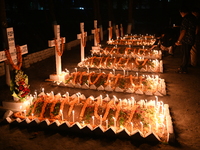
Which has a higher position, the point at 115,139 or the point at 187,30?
the point at 187,30

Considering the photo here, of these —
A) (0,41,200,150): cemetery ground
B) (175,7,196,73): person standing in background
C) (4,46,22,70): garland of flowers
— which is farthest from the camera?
(175,7,196,73): person standing in background

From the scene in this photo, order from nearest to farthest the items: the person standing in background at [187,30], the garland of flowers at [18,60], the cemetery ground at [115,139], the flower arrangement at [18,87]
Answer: the cemetery ground at [115,139] < the flower arrangement at [18,87] < the garland of flowers at [18,60] < the person standing in background at [187,30]

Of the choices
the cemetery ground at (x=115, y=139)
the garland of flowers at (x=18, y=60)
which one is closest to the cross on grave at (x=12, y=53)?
the garland of flowers at (x=18, y=60)

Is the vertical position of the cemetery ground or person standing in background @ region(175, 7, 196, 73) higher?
person standing in background @ region(175, 7, 196, 73)

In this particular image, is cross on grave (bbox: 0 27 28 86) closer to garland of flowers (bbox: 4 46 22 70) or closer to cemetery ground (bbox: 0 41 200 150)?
garland of flowers (bbox: 4 46 22 70)

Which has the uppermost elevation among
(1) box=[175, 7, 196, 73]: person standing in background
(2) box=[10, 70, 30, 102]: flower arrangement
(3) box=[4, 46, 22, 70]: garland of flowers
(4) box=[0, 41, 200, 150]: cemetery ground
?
(1) box=[175, 7, 196, 73]: person standing in background

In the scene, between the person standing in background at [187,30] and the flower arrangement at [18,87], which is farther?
the person standing in background at [187,30]

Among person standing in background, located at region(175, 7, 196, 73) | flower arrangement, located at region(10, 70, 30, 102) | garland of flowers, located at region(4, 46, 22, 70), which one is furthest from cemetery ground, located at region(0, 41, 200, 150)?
person standing in background, located at region(175, 7, 196, 73)

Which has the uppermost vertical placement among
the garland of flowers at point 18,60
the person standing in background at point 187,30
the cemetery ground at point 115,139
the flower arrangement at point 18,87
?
the person standing in background at point 187,30

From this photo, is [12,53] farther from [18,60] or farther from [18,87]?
[18,87]

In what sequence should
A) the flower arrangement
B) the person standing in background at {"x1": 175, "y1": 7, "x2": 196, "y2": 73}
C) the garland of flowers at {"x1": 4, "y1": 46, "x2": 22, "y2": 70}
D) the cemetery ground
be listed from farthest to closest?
the person standing in background at {"x1": 175, "y1": 7, "x2": 196, "y2": 73} < the garland of flowers at {"x1": 4, "y1": 46, "x2": 22, "y2": 70} < the flower arrangement < the cemetery ground

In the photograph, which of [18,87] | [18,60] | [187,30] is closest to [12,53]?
[18,60]

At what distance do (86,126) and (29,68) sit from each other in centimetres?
700

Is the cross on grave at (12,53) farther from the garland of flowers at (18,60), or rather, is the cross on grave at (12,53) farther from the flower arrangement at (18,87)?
the flower arrangement at (18,87)
